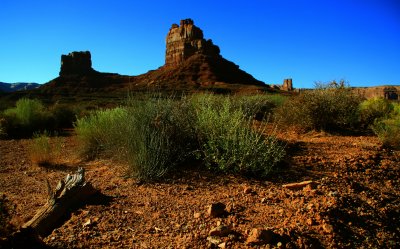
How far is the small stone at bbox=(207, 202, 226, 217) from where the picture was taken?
14.0 feet

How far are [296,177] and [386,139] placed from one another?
3.18 m

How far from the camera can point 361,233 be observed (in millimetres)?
4105

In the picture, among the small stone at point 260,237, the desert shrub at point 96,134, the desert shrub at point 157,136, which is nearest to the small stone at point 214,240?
the small stone at point 260,237

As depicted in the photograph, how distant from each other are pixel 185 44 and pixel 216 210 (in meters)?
80.7

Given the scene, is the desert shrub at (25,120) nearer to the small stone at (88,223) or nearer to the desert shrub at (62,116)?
the desert shrub at (62,116)

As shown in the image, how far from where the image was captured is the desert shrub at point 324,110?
9.66 m

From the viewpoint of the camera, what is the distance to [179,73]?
65562mm

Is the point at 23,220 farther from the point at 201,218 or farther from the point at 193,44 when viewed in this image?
the point at 193,44

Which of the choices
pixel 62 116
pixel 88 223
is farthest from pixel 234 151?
pixel 62 116

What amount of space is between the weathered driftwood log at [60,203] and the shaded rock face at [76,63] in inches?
2999

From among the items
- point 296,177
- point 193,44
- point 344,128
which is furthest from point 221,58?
point 296,177

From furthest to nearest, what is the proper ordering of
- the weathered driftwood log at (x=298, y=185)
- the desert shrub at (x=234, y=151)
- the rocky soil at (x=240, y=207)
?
the desert shrub at (x=234, y=151) → the weathered driftwood log at (x=298, y=185) → the rocky soil at (x=240, y=207)

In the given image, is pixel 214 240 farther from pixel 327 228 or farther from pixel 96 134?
pixel 96 134

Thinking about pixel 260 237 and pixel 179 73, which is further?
pixel 179 73
